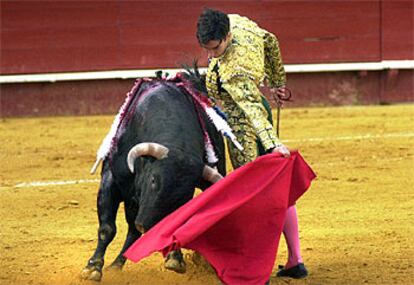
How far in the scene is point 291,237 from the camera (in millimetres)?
3758

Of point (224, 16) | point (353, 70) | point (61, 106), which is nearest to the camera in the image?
point (224, 16)

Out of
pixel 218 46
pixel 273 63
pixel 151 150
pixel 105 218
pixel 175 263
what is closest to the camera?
pixel 151 150

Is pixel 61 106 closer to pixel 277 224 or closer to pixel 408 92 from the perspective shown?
pixel 408 92

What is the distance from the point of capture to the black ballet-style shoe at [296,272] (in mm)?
3725

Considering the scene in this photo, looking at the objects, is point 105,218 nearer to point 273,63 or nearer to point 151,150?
point 151,150

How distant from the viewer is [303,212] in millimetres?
4926

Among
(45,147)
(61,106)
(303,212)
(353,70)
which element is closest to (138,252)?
(303,212)

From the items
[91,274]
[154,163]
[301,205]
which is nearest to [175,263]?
[91,274]

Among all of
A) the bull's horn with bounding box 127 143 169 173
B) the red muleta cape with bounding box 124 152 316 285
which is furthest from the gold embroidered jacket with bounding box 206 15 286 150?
the bull's horn with bounding box 127 143 169 173

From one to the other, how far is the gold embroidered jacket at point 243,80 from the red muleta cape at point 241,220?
12cm

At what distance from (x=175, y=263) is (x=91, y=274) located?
0.31 m

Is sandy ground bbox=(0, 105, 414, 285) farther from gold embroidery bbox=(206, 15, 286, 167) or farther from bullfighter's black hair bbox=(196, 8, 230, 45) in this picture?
bullfighter's black hair bbox=(196, 8, 230, 45)

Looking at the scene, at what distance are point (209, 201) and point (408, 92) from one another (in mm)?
7185

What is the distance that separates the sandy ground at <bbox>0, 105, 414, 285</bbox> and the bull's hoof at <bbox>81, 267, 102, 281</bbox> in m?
0.03
